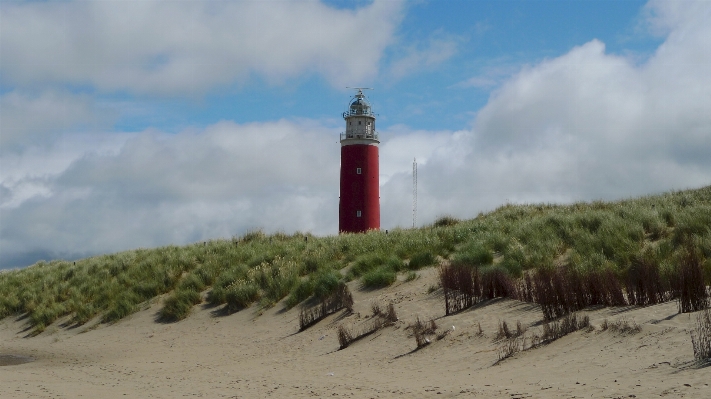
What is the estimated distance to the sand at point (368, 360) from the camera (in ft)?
27.0

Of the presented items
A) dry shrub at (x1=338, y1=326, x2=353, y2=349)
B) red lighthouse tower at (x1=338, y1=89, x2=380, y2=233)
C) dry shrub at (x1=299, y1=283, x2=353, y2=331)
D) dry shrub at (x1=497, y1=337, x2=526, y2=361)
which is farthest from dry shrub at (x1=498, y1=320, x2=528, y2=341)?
red lighthouse tower at (x1=338, y1=89, x2=380, y2=233)

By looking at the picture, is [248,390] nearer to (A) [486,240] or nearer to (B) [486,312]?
(B) [486,312]

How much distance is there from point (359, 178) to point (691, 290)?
96.3 ft

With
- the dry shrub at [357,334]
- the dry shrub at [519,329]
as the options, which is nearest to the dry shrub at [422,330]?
the dry shrub at [357,334]

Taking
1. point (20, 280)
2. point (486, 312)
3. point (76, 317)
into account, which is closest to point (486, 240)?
point (486, 312)

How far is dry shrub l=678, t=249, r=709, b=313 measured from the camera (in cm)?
1040

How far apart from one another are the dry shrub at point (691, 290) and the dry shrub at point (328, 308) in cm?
797

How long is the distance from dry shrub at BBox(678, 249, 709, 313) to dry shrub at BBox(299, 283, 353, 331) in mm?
7971

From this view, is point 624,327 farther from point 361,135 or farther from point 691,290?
point 361,135

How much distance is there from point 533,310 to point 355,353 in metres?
3.58

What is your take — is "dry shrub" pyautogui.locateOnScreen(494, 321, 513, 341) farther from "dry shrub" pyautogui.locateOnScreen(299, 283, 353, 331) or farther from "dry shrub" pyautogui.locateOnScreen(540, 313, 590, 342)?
"dry shrub" pyautogui.locateOnScreen(299, 283, 353, 331)

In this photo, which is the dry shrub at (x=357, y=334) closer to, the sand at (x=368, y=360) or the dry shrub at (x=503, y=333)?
the sand at (x=368, y=360)

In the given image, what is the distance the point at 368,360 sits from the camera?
1233cm

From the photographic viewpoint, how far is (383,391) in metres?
9.40
